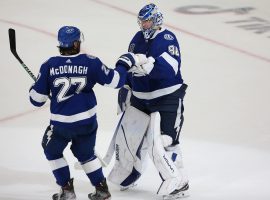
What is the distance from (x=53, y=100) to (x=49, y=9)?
14.8 ft

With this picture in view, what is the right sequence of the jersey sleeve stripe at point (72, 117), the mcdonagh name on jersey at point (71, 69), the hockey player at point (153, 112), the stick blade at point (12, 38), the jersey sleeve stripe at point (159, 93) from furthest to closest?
the stick blade at point (12, 38) < the jersey sleeve stripe at point (159, 93) < the hockey player at point (153, 112) < the jersey sleeve stripe at point (72, 117) < the mcdonagh name on jersey at point (71, 69)

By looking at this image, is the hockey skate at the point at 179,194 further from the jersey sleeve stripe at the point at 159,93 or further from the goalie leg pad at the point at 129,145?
the jersey sleeve stripe at the point at 159,93

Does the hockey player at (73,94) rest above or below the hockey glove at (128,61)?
below

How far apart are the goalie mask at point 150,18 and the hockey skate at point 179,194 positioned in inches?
35.5

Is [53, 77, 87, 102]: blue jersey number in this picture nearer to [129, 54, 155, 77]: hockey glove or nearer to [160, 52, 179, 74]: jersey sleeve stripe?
[129, 54, 155, 77]: hockey glove

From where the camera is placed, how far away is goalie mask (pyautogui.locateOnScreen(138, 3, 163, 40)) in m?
4.20

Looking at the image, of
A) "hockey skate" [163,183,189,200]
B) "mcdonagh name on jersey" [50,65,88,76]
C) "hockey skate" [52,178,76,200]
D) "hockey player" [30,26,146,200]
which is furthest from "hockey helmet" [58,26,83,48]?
"hockey skate" [163,183,189,200]

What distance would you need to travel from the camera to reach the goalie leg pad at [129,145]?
4.36 meters

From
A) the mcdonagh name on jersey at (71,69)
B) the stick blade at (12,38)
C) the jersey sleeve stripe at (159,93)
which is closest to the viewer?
the mcdonagh name on jersey at (71,69)

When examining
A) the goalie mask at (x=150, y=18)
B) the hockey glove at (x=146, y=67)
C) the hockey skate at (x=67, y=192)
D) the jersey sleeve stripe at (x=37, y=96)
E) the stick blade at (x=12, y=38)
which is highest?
the goalie mask at (x=150, y=18)

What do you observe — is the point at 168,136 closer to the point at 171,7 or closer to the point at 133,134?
the point at 133,134

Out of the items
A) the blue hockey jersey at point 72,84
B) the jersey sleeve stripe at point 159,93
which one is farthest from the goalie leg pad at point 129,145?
the blue hockey jersey at point 72,84

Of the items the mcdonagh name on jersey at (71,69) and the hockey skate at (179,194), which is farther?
the hockey skate at (179,194)

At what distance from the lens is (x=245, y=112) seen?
18.9 ft
